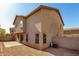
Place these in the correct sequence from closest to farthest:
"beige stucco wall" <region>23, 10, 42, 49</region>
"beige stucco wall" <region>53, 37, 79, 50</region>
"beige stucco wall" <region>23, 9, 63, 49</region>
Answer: "beige stucco wall" <region>53, 37, 79, 50</region> → "beige stucco wall" <region>23, 9, 63, 49</region> → "beige stucco wall" <region>23, 10, 42, 49</region>

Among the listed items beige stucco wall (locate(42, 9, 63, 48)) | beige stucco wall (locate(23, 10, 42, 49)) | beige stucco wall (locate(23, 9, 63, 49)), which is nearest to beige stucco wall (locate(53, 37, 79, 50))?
beige stucco wall (locate(42, 9, 63, 48))

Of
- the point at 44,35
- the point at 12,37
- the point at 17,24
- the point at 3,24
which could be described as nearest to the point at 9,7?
the point at 3,24

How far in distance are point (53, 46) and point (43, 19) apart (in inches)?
92.7

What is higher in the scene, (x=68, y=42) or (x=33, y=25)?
(x=33, y=25)

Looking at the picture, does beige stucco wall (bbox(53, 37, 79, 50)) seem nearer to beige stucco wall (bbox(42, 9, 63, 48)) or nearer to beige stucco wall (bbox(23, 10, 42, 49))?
beige stucco wall (bbox(42, 9, 63, 48))

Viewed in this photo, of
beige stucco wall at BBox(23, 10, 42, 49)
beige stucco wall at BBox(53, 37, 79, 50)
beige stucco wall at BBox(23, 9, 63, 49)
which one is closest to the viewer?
beige stucco wall at BBox(53, 37, 79, 50)

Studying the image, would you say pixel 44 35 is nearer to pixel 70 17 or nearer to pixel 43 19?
pixel 43 19

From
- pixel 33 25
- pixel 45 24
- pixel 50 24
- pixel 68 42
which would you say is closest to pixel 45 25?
pixel 45 24

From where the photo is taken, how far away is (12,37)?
53.9 feet

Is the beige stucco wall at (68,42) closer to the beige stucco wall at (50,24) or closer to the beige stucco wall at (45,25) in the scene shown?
the beige stucco wall at (50,24)

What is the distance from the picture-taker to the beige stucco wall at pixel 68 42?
8.41 metres

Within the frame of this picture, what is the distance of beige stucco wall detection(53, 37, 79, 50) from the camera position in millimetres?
8411

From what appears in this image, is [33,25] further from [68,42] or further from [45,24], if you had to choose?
[68,42]

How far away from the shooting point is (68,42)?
905cm
